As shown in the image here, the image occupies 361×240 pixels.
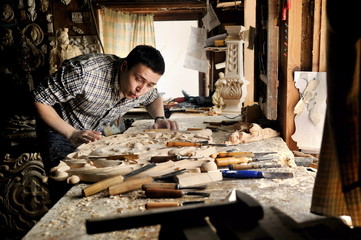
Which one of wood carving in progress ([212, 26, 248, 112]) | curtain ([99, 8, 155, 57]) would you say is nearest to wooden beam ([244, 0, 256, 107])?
wood carving in progress ([212, 26, 248, 112])

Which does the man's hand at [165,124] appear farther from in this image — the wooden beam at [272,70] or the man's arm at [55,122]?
the wooden beam at [272,70]

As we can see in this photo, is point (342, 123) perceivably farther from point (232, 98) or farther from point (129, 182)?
point (232, 98)

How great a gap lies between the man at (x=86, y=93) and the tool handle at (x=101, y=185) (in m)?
1.13

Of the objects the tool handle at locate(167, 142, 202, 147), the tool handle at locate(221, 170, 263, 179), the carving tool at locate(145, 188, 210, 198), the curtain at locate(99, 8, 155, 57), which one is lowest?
the tool handle at locate(167, 142, 202, 147)

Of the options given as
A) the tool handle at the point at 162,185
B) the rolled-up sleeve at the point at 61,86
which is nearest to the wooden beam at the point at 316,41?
the tool handle at the point at 162,185

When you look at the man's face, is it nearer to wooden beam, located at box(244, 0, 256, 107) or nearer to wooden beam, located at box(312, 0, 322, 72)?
wooden beam, located at box(312, 0, 322, 72)

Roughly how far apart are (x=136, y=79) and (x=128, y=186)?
1673 millimetres

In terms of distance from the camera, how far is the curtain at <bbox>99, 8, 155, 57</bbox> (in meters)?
6.55

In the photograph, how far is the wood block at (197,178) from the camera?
1.77 metres

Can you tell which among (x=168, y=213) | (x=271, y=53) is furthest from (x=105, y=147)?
(x=168, y=213)

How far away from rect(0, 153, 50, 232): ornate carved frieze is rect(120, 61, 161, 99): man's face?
1386 mm

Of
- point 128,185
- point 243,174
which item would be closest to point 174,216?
point 128,185

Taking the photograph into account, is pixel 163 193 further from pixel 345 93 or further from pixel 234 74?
pixel 234 74

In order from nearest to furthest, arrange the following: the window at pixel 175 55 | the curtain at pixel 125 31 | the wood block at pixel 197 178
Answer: the wood block at pixel 197 178 < the curtain at pixel 125 31 < the window at pixel 175 55
